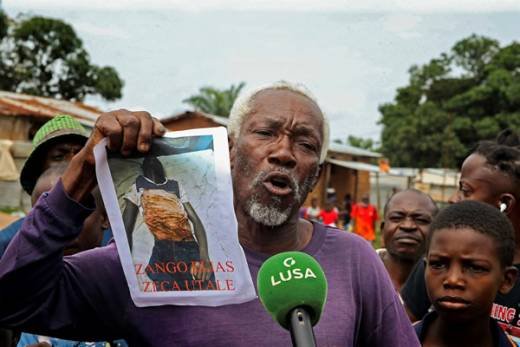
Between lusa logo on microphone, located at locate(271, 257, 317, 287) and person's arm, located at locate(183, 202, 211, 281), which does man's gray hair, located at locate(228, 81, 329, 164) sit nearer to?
person's arm, located at locate(183, 202, 211, 281)

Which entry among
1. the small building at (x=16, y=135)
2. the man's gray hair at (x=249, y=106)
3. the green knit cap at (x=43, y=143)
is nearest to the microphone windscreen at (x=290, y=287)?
the man's gray hair at (x=249, y=106)

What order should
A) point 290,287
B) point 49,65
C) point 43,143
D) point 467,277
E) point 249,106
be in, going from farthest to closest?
point 49,65 → point 43,143 → point 467,277 → point 249,106 → point 290,287

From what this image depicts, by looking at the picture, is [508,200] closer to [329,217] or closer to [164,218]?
[164,218]

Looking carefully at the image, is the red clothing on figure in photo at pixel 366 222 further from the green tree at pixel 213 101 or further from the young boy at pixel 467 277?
the green tree at pixel 213 101

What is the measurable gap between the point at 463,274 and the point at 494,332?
0.29 m

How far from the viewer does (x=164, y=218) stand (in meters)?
1.92

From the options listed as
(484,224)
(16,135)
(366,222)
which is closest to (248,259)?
(484,224)

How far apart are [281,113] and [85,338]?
3.09 ft

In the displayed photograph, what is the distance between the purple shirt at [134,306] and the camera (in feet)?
6.01

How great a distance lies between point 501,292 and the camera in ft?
10.6

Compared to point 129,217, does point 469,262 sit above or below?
below

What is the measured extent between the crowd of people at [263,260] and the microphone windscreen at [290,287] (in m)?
0.42

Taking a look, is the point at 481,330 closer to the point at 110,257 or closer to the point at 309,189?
the point at 309,189

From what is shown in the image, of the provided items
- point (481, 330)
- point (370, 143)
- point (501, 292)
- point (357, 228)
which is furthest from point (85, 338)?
point (370, 143)
